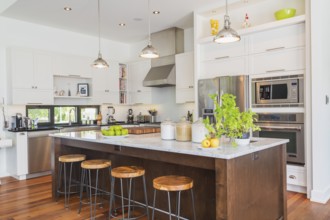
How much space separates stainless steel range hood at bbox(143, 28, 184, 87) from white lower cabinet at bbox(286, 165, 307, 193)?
3033 millimetres

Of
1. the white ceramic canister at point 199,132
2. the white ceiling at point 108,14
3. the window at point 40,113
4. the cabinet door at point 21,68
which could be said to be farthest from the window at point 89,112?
the white ceramic canister at point 199,132

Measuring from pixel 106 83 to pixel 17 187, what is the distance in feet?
10.1

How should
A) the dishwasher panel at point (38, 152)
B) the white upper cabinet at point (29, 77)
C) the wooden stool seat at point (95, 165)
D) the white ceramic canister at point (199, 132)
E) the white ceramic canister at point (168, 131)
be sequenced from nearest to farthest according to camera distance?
the white ceramic canister at point (199, 132) → the white ceramic canister at point (168, 131) → the wooden stool seat at point (95, 165) → the dishwasher panel at point (38, 152) → the white upper cabinet at point (29, 77)

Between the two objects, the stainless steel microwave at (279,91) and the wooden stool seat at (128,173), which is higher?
the stainless steel microwave at (279,91)

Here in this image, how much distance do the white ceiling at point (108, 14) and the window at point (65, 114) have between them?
1796 millimetres

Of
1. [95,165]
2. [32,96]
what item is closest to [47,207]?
[95,165]

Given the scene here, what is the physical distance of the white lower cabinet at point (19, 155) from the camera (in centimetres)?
481

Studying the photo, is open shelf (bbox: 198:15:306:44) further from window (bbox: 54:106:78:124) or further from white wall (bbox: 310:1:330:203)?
window (bbox: 54:106:78:124)

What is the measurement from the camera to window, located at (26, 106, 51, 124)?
5.51 m

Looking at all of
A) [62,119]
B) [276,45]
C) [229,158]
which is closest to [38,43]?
[62,119]

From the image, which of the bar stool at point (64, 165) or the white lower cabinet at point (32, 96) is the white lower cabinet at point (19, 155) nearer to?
the white lower cabinet at point (32, 96)

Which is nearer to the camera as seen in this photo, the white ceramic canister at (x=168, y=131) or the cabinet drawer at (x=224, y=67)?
the white ceramic canister at (x=168, y=131)

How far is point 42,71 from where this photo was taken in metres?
5.45

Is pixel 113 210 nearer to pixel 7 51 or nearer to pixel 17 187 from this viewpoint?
pixel 17 187
